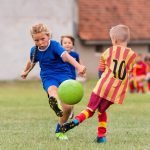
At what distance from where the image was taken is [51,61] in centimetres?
1112

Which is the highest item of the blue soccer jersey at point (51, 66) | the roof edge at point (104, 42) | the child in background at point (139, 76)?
the blue soccer jersey at point (51, 66)

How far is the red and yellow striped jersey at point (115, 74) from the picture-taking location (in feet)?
33.7

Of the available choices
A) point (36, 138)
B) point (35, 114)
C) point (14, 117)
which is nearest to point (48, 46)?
point (36, 138)

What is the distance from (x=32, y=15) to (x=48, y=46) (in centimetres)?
2980

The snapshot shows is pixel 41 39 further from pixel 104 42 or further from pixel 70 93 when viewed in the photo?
pixel 104 42

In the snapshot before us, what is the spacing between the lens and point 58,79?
11234 millimetres

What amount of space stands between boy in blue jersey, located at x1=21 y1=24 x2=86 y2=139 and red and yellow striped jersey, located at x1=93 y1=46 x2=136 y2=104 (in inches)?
→ 25.4

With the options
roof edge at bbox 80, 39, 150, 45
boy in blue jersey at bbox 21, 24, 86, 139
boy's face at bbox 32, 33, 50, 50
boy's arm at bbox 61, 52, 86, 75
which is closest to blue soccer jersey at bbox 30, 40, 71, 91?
boy in blue jersey at bbox 21, 24, 86, 139

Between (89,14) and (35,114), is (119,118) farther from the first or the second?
(89,14)

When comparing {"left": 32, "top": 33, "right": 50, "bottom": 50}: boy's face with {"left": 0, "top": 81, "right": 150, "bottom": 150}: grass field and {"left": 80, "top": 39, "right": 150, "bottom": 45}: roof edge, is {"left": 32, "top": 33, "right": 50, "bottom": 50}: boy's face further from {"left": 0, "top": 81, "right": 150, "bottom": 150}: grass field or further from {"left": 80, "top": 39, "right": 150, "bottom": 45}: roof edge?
{"left": 80, "top": 39, "right": 150, "bottom": 45}: roof edge

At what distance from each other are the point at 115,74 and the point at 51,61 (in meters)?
1.26

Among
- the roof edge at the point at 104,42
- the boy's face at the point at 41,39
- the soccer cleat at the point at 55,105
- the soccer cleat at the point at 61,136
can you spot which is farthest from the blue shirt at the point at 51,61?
the roof edge at the point at 104,42

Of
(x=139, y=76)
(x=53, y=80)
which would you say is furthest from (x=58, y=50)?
(x=139, y=76)

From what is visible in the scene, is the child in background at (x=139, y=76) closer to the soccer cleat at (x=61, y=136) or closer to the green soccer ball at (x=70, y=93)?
the soccer cleat at (x=61, y=136)
